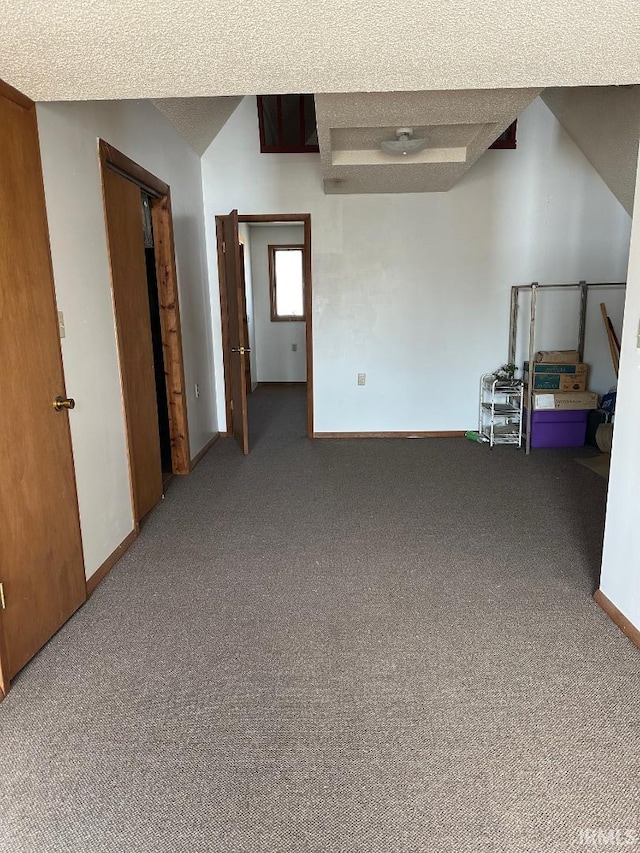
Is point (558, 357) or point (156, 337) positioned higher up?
point (156, 337)

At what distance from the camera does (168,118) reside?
152 inches

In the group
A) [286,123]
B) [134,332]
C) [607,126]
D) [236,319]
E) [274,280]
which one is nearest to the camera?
[134,332]

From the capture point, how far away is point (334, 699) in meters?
1.76

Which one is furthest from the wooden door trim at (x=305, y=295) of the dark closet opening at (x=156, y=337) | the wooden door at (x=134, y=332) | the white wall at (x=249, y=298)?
the white wall at (x=249, y=298)

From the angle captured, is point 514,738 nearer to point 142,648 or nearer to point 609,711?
point 609,711

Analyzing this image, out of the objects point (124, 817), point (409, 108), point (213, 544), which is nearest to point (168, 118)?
point (409, 108)

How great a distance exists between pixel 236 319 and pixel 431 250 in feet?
6.14

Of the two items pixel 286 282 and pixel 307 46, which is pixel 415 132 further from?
pixel 286 282

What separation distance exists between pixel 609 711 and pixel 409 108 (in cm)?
279

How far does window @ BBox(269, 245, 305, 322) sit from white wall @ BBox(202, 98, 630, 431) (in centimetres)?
333

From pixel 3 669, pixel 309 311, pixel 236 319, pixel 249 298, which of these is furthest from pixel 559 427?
pixel 249 298

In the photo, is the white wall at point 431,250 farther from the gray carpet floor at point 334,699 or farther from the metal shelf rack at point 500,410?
the gray carpet floor at point 334,699

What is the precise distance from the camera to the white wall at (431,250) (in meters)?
4.77

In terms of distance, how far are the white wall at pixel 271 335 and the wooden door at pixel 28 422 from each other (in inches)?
250
